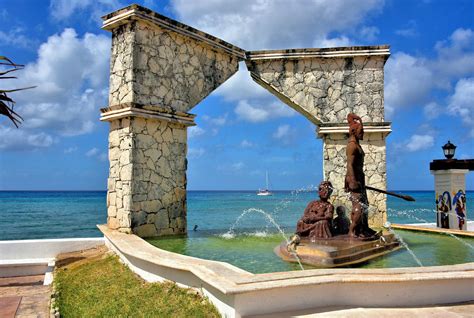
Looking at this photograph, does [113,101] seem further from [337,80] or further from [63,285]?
[337,80]

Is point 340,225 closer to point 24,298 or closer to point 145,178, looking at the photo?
point 145,178

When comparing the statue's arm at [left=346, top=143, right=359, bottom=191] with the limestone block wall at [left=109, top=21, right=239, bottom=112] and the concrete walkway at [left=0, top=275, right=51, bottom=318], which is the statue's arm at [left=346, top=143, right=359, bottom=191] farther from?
the concrete walkway at [left=0, top=275, right=51, bottom=318]

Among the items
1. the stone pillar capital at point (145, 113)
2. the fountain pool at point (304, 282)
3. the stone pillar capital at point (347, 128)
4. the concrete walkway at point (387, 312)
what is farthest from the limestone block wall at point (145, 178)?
the concrete walkway at point (387, 312)

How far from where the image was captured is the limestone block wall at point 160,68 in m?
8.13

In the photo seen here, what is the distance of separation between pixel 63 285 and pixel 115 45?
496cm

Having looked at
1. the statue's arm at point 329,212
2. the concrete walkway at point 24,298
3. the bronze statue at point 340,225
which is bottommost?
the concrete walkway at point 24,298

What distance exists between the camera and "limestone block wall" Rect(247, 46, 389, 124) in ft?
34.3

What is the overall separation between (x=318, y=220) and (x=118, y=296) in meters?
3.19

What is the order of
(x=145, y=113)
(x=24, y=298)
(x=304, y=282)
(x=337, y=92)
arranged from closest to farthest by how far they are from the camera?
(x=304, y=282)
(x=24, y=298)
(x=145, y=113)
(x=337, y=92)

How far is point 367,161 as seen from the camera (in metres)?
10.5

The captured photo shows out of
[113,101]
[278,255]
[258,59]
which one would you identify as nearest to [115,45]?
[113,101]

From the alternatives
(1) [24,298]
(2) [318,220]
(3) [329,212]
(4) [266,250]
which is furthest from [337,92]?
(1) [24,298]

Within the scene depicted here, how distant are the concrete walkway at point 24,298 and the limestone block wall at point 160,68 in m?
3.83

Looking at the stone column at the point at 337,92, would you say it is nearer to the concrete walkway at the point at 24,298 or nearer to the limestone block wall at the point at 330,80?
the limestone block wall at the point at 330,80
